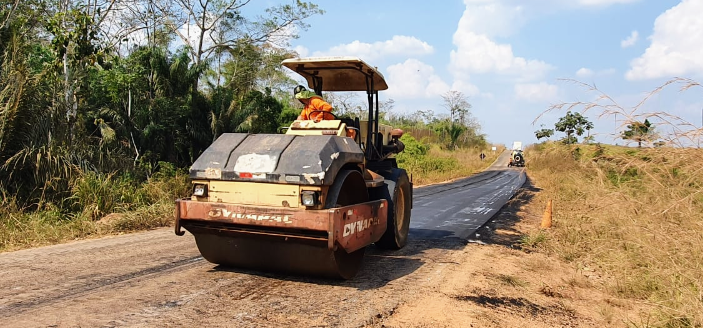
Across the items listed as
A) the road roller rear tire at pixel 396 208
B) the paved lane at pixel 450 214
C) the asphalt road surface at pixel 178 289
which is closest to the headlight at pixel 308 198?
the asphalt road surface at pixel 178 289

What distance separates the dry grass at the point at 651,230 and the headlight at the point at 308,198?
307 cm

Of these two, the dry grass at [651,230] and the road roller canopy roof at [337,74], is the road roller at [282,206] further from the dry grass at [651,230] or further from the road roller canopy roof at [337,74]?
the dry grass at [651,230]

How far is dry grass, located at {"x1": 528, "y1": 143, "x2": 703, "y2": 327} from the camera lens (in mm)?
5316

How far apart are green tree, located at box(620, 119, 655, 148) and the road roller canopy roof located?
314 centimetres

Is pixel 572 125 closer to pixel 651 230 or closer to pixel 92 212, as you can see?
pixel 651 230

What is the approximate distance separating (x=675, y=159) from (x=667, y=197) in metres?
0.83

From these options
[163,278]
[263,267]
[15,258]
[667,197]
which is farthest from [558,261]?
[15,258]

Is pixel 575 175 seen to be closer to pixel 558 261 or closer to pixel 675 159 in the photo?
pixel 558 261

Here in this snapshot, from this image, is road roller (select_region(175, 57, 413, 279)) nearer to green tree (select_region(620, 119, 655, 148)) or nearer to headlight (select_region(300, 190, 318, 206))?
headlight (select_region(300, 190, 318, 206))

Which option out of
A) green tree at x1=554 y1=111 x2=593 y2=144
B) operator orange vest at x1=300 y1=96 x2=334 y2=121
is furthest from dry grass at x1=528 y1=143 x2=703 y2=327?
operator orange vest at x1=300 y1=96 x2=334 y2=121

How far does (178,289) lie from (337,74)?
3.78 meters

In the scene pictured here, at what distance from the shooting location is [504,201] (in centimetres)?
1722

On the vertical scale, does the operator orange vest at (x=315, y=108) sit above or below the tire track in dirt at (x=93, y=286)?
above

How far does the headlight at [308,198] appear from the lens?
15.8 feet
